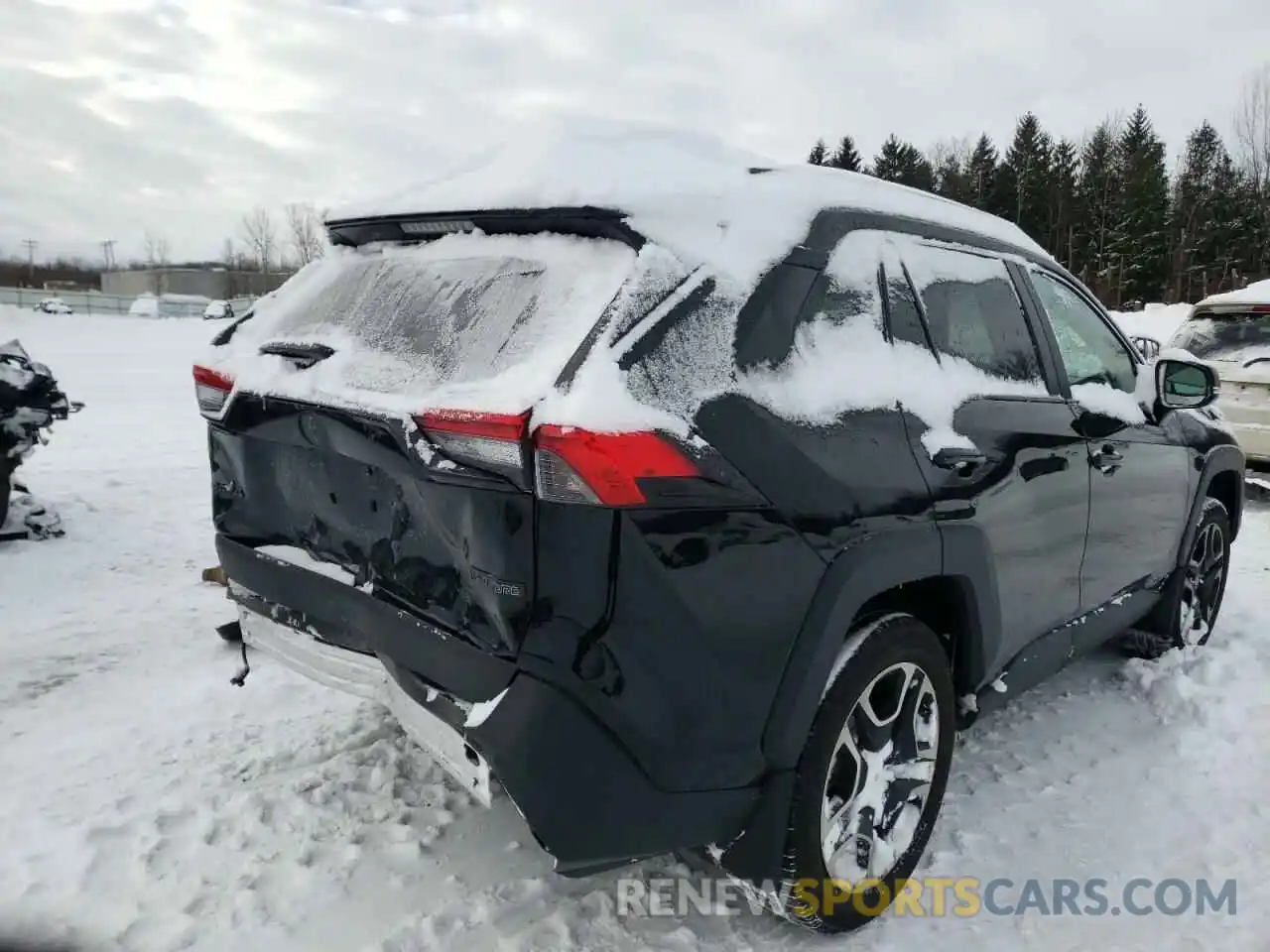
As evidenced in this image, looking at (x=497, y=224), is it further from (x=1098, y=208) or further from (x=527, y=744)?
(x=1098, y=208)

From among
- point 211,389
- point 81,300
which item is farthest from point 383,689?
point 81,300

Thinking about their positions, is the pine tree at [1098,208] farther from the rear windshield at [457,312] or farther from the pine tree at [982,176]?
the rear windshield at [457,312]

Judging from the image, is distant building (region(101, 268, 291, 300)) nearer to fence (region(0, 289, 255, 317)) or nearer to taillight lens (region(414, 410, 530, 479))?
fence (region(0, 289, 255, 317))

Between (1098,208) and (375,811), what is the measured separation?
58119 millimetres

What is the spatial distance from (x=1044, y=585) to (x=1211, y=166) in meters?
64.0

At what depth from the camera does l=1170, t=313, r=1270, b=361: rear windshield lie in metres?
7.38

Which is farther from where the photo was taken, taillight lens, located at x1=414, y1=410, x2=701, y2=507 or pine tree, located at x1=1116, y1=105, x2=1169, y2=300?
pine tree, located at x1=1116, y1=105, x2=1169, y2=300

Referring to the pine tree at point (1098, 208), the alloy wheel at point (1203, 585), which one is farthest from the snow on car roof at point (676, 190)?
the pine tree at point (1098, 208)

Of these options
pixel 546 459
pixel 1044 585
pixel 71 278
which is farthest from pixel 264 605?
pixel 71 278

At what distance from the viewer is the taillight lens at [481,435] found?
1.69m

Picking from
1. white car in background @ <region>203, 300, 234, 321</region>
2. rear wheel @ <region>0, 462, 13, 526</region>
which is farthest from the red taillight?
white car in background @ <region>203, 300, 234, 321</region>

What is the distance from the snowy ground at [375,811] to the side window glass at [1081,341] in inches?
56.3

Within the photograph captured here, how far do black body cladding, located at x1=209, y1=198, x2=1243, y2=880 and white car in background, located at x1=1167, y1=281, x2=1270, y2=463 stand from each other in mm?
6148

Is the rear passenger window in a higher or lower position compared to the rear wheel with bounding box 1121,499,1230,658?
higher
